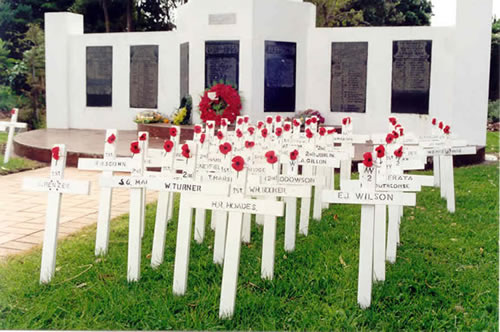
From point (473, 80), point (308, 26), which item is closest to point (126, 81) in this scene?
point (308, 26)

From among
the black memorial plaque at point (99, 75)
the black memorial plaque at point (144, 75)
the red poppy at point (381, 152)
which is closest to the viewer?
the red poppy at point (381, 152)

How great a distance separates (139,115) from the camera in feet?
37.4

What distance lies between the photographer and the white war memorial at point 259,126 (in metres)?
3.04

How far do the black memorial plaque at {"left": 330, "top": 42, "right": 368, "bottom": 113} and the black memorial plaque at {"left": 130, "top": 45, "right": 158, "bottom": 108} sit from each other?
372 cm

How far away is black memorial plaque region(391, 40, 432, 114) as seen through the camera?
9.76m

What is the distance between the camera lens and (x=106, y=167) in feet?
11.2

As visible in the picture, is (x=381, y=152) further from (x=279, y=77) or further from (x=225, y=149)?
(x=279, y=77)

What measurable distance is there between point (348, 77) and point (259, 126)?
20.4 feet

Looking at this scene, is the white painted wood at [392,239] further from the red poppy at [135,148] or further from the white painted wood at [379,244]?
the red poppy at [135,148]

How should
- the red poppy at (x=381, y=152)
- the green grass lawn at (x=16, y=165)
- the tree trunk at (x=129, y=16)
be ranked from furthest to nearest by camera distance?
1. the tree trunk at (x=129, y=16)
2. the green grass lawn at (x=16, y=165)
3. the red poppy at (x=381, y=152)

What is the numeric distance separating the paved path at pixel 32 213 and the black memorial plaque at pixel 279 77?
4434mm

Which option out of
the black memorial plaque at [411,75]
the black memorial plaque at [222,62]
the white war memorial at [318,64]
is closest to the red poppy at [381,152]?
the white war memorial at [318,64]

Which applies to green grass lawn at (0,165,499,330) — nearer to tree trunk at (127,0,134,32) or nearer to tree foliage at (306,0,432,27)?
tree trunk at (127,0,134,32)

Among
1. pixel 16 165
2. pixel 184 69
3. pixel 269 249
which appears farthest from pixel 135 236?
pixel 184 69
